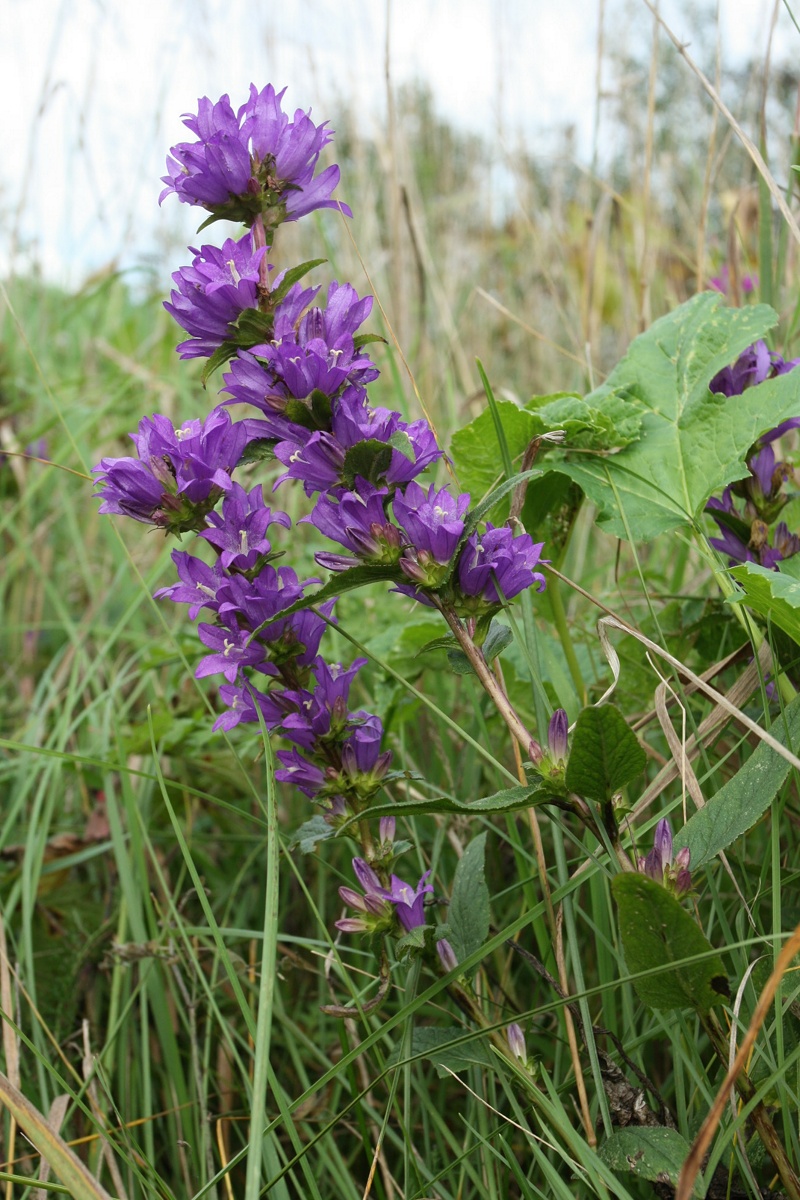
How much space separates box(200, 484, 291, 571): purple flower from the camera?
2.87 feet

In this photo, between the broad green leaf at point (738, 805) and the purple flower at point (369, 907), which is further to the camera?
the purple flower at point (369, 907)

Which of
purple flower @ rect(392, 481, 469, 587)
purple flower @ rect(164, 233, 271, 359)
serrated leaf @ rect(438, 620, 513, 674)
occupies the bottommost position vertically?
serrated leaf @ rect(438, 620, 513, 674)

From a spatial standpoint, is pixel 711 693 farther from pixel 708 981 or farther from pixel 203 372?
pixel 203 372

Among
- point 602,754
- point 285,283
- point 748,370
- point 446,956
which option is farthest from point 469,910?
point 748,370

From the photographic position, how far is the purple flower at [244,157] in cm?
86

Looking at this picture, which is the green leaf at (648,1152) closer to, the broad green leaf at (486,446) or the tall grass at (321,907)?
the tall grass at (321,907)

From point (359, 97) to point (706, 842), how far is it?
246 cm

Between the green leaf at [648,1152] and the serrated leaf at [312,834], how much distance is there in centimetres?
34

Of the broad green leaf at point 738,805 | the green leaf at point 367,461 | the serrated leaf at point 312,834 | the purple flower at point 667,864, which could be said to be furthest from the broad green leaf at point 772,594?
the serrated leaf at point 312,834

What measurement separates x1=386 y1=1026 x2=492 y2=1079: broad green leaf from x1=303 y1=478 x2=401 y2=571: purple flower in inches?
16.7

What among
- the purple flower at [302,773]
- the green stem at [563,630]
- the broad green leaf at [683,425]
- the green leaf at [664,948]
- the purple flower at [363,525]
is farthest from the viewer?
the green stem at [563,630]

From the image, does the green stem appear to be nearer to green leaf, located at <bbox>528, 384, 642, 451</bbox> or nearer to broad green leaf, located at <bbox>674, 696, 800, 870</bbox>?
green leaf, located at <bbox>528, 384, 642, 451</bbox>

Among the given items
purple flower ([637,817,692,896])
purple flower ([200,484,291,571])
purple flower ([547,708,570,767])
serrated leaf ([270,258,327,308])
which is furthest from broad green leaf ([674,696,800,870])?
serrated leaf ([270,258,327,308])

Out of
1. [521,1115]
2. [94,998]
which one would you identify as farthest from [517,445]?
[94,998]
